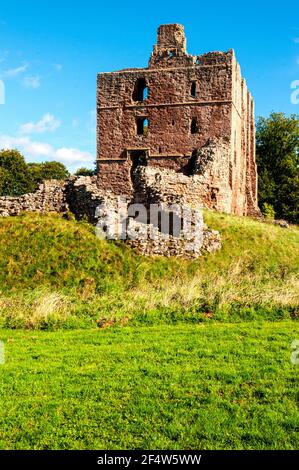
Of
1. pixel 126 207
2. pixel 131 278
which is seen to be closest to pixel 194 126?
pixel 126 207

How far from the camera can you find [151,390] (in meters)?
7.44

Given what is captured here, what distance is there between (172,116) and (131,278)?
773 inches

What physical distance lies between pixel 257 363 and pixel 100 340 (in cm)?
354

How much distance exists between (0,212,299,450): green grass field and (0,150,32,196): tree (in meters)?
46.6

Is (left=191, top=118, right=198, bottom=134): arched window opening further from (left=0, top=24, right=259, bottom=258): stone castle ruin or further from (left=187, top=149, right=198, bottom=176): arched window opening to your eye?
(left=187, top=149, right=198, bottom=176): arched window opening

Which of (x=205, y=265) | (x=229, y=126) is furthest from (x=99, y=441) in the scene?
(x=229, y=126)

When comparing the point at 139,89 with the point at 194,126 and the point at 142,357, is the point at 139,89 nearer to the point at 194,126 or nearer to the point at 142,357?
the point at 194,126

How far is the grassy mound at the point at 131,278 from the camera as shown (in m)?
12.4

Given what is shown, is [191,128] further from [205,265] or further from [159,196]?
[205,265]

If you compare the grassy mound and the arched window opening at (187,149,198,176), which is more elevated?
the arched window opening at (187,149,198,176)

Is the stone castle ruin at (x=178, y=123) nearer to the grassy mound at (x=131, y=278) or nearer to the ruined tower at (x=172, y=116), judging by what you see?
the ruined tower at (x=172, y=116)

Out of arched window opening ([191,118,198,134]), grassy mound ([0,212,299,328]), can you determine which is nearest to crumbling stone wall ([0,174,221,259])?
grassy mound ([0,212,299,328])

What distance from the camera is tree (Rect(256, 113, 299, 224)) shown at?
51812mm

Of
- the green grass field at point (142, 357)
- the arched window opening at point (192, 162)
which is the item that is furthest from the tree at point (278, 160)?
the green grass field at point (142, 357)
